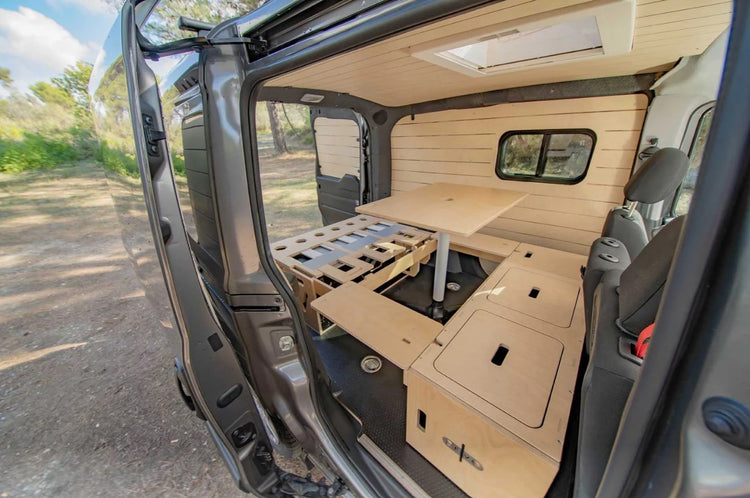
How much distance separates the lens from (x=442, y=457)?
Answer: 132cm

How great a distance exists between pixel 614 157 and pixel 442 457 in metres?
2.54

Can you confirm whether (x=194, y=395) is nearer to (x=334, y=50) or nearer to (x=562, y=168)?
(x=334, y=50)

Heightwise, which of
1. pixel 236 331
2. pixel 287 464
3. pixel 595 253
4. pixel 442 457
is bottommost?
pixel 287 464

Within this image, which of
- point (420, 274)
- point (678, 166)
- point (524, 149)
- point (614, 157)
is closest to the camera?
point (678, 166)

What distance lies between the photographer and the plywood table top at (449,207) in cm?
184

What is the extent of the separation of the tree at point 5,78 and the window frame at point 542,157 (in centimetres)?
1138

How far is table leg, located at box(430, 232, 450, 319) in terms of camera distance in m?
2.29

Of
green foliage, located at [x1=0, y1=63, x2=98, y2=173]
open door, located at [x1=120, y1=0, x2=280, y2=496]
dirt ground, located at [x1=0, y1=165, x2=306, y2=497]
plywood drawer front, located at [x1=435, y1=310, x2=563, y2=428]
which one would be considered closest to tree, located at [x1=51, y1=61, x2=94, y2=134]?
dirt ground, located at [x1=0, y1=165, x2=306, y2=497]

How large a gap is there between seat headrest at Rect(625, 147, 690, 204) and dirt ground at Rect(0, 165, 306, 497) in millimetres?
2077

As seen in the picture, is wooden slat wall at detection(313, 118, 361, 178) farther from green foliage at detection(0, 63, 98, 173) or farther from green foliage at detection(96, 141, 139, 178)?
green foliage at detection(0, 63, 98, 173)

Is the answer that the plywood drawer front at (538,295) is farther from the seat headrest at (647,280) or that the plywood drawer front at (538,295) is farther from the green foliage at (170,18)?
the green foliage at (170,18)

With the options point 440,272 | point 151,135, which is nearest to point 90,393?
point 151,135

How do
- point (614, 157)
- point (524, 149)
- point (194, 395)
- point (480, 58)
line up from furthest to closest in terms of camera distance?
point (524, 149) → point (614, 157) → point (480, 58) → point (194, 395)

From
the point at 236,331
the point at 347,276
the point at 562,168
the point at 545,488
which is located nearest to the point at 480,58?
the point at 562,168
